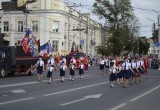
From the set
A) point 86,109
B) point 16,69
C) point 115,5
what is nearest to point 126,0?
point 115,5

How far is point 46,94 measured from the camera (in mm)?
18906

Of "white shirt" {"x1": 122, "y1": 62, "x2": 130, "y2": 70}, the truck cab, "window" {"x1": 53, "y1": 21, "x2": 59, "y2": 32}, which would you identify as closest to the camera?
"white shirt" {"x1": 122, "y1": 62, "x2": 130, "y2": 70}

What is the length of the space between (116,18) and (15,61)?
44963 millimetres

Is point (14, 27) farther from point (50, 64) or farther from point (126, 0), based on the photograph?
point (50, 64)

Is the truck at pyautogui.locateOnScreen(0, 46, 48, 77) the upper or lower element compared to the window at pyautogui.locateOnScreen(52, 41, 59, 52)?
lower

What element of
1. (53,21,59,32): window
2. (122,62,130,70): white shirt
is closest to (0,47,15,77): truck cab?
(122,62,130,70): white shirt

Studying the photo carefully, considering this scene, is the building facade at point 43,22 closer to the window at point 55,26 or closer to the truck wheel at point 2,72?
the window at point 55,26

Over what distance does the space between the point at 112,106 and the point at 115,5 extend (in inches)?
2416

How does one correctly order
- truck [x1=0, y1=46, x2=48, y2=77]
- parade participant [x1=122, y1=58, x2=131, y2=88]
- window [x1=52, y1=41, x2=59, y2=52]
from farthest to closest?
window [x1=52, y1=41, x2=59, y2=52] < truck [x1=0, y1=46, x2=48, y2=77] < parade participant [x1=122, y1=58, x2=131, y2=88]

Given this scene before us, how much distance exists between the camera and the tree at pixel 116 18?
73.8 m

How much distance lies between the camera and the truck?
31.9 metres

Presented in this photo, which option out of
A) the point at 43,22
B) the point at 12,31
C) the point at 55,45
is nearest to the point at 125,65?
the point at 55,45

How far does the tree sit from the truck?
40.5 metres

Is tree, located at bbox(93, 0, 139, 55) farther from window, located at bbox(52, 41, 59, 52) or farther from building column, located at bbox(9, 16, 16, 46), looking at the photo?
building column, located at bbox(9, 16, 16, 46)
